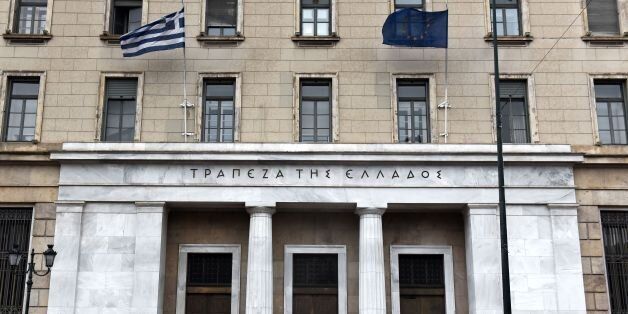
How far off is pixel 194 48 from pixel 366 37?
6.30 meters

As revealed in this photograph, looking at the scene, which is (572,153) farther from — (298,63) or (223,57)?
(223,57)

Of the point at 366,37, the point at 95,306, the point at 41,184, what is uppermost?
the point at 366,37

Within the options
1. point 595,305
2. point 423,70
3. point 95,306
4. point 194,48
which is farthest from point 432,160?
point 95,306

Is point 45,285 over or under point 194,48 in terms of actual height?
under

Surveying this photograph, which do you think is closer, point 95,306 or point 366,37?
point 95,306

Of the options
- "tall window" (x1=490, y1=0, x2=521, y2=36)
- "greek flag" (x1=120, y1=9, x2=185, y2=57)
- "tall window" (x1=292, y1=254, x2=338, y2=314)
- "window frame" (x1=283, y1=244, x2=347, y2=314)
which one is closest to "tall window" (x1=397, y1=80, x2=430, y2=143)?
"tall window" (x1=490, y1=0, x2=521, y2=36)

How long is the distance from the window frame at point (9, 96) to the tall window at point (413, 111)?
12.8 metres

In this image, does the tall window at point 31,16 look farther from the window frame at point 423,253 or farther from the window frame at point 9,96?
the window frame at point 423,253

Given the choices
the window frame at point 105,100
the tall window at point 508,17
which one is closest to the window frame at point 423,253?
the tall window at point 508,17

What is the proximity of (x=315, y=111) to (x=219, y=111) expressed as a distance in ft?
11.4

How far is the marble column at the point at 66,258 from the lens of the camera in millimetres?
24312

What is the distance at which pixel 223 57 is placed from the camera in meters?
26.9

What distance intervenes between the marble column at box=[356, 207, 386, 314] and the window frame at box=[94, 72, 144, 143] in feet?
27.3

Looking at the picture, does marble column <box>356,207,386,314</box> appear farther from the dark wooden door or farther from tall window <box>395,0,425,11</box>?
tall window <box>395,0,425,11</box>
